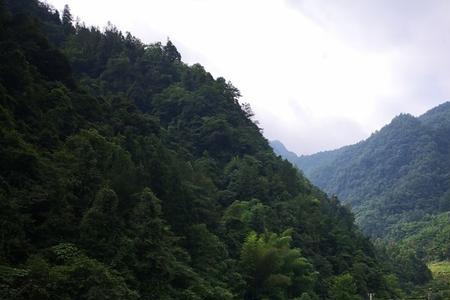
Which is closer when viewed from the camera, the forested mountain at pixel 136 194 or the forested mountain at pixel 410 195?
the forested mountain at pixel 136 194

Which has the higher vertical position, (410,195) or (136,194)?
(410,195)

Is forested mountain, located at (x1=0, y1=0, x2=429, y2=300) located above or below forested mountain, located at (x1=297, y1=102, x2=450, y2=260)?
below

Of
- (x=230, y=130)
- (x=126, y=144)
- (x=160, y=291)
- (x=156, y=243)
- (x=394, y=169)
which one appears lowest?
(x=160, y=291)

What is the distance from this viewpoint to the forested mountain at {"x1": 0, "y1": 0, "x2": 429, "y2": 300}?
1888cm

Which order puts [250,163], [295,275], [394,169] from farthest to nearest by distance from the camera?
[394,169] < [250,163] < [295,275]

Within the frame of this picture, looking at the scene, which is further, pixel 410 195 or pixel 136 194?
pixel 410 195

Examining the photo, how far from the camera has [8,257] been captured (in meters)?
16.9

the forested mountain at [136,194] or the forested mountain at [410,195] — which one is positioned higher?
the forested mountain at [410,195]

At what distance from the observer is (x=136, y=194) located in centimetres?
2361

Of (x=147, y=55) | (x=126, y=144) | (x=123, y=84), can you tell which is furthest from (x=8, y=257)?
(x=147, y=55)

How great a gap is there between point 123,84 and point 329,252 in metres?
27.5

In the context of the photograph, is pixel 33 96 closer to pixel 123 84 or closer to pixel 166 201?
pixel 166 201

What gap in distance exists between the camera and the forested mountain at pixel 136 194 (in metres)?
18.9

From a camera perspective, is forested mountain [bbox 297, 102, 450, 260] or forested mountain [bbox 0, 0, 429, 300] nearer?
forested mountain [bbox 0, 0, 429, 300]
